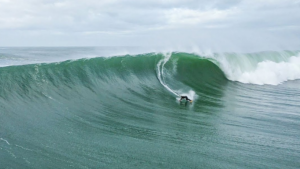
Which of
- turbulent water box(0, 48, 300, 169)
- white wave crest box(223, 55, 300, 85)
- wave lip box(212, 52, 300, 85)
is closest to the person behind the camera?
turbulent water box(0, 48, 300, 169)

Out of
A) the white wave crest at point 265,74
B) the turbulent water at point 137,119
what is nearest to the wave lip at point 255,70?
the white wave crest at point 265,74

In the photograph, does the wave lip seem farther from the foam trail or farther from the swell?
the foam trail

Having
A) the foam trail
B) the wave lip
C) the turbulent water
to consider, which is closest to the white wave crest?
the wave lip

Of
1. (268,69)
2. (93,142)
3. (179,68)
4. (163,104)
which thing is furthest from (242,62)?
(93,142)

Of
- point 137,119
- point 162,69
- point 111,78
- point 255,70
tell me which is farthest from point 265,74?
point 137,119

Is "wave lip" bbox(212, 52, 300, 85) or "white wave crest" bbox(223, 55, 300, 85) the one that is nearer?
"white wave crest" bbox(223, 55, 300, 85)

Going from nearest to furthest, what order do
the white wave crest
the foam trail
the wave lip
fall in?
1. the foam trail
2. the white wave crest
3. the wave lip

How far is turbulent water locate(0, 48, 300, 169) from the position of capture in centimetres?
547

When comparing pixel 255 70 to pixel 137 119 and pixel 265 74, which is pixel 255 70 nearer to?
pixel 265 74

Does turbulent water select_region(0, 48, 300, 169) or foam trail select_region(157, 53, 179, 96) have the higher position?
foam trail select_region(157, 53, 179, 96)

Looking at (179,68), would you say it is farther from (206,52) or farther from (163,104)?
(163,104)

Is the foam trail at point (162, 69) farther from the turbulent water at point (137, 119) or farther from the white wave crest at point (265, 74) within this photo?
the white wave crest at point (265, 74)

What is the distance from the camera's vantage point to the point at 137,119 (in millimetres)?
7934

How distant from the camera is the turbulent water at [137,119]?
18.0ft
